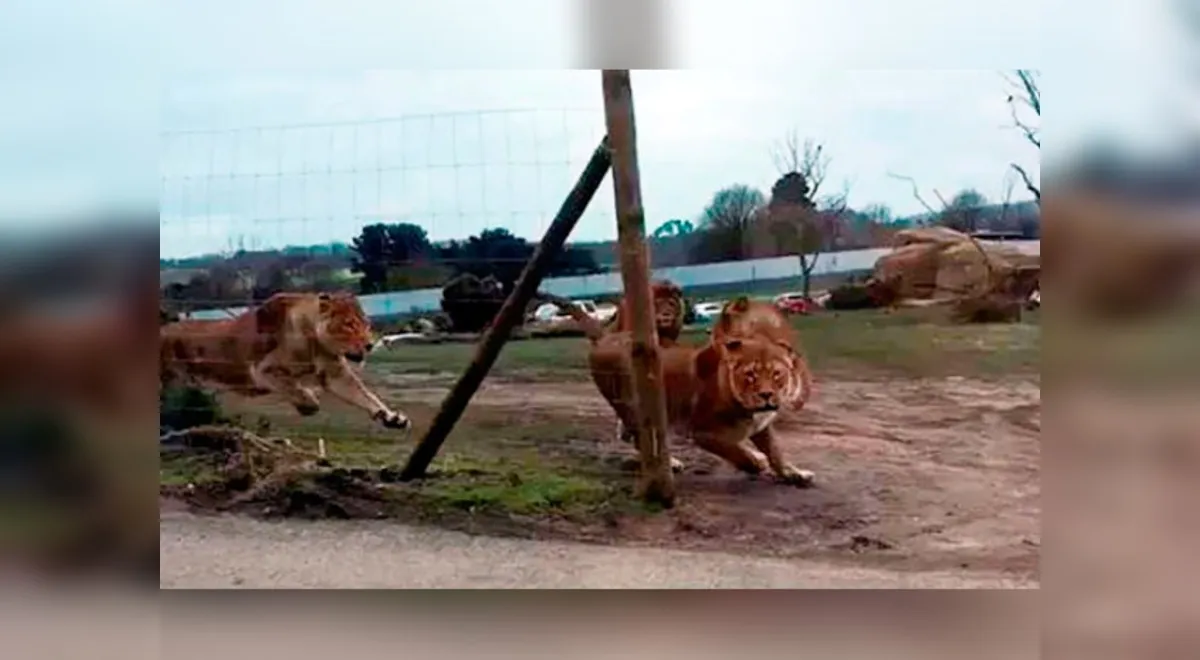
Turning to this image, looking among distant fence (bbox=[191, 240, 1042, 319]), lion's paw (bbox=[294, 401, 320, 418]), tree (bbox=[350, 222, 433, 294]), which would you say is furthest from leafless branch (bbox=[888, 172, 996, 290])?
lion's paw (bbox=[294, 401, 320, 418])

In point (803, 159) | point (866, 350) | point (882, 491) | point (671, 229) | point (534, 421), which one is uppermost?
point (803, 159)

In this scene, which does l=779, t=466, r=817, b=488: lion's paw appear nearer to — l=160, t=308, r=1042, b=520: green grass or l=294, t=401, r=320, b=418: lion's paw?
l=160, t=308, r=1042, b=520: green grass

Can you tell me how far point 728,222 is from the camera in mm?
2252

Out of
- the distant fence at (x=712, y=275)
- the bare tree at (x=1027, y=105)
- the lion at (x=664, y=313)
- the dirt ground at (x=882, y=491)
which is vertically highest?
the bare tree at (x=1027, y=105)

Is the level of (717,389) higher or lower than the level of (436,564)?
higher

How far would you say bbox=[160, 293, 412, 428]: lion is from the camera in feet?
7.56

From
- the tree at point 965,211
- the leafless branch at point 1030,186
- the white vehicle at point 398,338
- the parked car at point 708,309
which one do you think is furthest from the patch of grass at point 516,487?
the leafless branch at point 1030,186

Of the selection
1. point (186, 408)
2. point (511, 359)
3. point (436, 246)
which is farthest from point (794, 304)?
point (186, 408)

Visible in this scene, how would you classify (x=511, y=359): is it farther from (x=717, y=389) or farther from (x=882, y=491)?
(x=882, y=491)

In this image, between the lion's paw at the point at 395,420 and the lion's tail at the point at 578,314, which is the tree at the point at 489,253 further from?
the lion's paw at the point at 395,420

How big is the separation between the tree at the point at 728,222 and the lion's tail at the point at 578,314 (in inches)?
8.3

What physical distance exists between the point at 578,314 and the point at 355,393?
16.3 inches

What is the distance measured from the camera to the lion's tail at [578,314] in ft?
7.51

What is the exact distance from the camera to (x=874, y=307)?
89.4 inches
